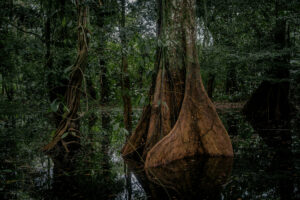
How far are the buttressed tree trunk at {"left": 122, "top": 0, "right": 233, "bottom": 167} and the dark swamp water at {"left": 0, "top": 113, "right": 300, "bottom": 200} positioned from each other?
0.23m

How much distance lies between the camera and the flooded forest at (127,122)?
3453mm

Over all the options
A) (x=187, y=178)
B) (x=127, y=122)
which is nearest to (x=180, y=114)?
(x=187, y=178)

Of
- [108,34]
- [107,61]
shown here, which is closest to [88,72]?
[107,61]

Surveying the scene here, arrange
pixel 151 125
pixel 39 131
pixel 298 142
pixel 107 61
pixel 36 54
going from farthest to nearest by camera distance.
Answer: pixel 39 131 < pixel 298 142 < pixel 107 61 < pixel 36 54 < pixel 151 125

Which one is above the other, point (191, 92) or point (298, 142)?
point (191, 92)

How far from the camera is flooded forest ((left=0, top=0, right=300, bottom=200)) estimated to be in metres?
3.45

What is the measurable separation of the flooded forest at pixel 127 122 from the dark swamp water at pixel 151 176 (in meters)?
0.02

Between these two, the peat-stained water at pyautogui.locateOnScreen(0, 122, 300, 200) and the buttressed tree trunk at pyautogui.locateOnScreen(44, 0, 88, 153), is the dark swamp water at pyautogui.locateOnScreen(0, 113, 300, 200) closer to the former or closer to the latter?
the peat-stained water at pyautogui.locateOnScreen(0, 122, 300, 200)

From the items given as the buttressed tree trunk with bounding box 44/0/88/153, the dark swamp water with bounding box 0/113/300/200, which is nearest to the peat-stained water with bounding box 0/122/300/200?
the dark swamp water with bounding box 0/113/300/200

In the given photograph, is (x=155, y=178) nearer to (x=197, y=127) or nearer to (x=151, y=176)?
(x=151, y=176)

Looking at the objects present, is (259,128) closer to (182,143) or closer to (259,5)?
(259,5)

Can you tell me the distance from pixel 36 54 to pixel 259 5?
24.1 feet

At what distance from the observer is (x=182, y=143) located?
15.3 ft

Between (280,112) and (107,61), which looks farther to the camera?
(280,112)
